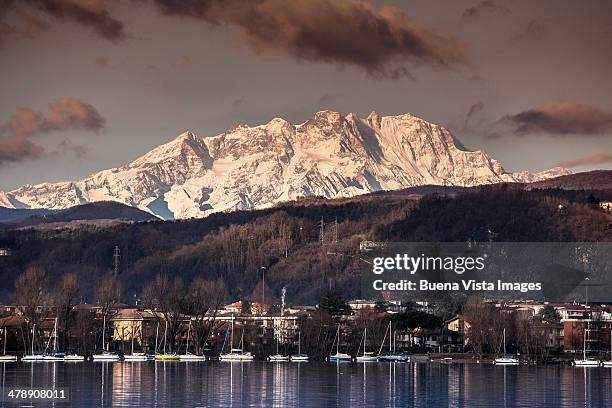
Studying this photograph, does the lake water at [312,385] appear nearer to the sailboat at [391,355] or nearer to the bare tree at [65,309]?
the sailboat at [391,355]

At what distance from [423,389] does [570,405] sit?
13335 millimetres

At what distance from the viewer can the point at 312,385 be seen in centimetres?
9719

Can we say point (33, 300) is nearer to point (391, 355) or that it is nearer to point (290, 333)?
point (290, 333)

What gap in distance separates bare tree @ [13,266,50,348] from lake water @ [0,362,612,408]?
15.1 m

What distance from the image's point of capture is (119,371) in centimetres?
11525

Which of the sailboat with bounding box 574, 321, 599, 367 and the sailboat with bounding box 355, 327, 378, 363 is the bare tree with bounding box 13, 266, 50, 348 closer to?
the sailboat with bounding box 355, 327, 378, 363

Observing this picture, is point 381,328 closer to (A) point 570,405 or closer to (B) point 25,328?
(B) point 25,328

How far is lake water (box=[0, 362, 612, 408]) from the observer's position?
270ft

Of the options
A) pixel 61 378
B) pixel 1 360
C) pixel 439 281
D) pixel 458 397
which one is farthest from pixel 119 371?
pixel 439 281

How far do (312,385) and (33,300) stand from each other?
58624mm

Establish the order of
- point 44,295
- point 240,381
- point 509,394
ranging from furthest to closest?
point 44,295
point 240,381
point 509,394

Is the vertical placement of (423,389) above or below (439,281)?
below

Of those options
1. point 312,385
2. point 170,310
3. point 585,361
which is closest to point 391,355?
point 585,361

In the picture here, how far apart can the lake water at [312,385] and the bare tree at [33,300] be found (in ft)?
49.6
